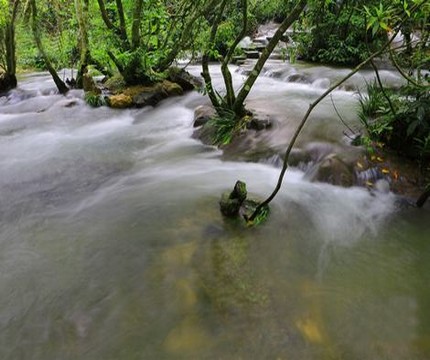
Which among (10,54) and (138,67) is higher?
(10,54)

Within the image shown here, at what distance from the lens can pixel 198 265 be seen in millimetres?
3377

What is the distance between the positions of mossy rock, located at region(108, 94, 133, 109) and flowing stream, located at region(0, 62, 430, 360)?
329 centimetres

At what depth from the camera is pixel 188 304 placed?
2971 mm

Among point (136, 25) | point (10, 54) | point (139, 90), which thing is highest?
point (136, 25)

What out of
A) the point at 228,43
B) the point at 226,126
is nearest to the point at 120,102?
the point at 228,43

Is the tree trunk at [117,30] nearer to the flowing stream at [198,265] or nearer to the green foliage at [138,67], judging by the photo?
the green foliage at [138,67]

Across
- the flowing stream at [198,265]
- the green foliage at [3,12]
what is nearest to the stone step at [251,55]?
the green foliage at [3,12]

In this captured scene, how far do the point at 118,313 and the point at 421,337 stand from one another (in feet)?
6.98

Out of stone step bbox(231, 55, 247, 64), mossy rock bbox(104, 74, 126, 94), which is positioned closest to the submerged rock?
mossy rock bbox(104, 74, 126, 94)

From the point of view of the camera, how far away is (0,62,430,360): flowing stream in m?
2.70

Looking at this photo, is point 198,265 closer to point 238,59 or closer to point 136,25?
point 136,25

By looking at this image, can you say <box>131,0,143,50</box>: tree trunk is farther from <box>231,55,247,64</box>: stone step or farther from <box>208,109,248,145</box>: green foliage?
<box>231,55,247,64</box>: stone step

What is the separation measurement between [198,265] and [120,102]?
665 centimetres

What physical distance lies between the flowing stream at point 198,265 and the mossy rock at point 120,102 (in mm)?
3292
